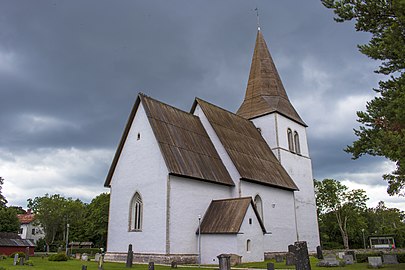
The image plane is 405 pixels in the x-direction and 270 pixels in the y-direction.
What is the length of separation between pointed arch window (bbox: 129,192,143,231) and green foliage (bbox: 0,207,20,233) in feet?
116

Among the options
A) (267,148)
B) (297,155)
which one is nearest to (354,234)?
(297,155)

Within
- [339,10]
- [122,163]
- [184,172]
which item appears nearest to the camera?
[339,10]

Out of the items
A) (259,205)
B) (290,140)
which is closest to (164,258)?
(259,205)

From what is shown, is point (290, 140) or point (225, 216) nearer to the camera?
point (225, 216)

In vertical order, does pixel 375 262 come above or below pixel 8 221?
below

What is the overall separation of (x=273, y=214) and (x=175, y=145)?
31.8ft

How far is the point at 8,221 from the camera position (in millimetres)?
48406

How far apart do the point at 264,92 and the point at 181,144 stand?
632 inches

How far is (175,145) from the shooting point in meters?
21.7

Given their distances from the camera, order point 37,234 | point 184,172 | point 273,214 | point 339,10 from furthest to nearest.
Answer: point 37,234 → point 273,214 → point 184,172 → point 339,10

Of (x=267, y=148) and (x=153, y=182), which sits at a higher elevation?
(x=267, y=148)

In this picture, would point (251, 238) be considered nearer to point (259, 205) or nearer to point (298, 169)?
point (259, 205)

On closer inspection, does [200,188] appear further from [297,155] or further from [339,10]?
[297,155]

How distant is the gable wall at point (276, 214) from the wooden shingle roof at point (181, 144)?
258 cm
